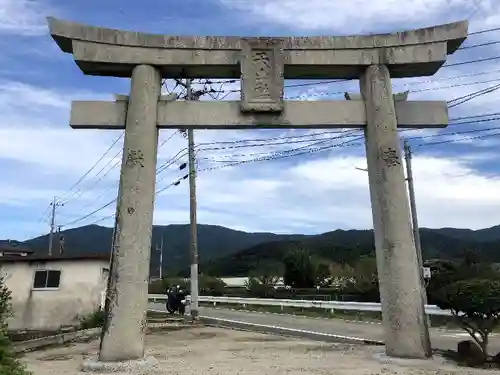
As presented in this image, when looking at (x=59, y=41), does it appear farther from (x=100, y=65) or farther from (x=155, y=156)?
(x=155, y=156)

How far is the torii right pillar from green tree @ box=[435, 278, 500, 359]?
0.60m

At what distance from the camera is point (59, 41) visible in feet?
31.6

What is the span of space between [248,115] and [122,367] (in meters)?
5.12

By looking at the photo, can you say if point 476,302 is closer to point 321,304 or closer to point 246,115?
point 246,115

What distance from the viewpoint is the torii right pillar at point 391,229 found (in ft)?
28.6

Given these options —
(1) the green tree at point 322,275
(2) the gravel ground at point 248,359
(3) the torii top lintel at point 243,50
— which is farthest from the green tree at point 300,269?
(3) the torii top lintel at point 243,50

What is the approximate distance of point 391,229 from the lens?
908 cm

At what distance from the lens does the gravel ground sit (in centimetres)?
785

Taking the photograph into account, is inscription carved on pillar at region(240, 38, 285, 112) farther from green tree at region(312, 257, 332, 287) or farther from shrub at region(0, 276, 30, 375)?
green tree at region(312, 257, 332, 287)

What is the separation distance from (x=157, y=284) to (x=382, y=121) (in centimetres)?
3934

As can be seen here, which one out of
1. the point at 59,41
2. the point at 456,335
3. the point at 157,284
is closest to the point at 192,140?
the point at 59,41

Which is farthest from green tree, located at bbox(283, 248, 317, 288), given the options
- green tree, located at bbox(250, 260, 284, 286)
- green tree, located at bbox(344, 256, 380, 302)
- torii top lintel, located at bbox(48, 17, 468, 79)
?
torii top lintel, located at bbox(48, 17, 468, 79)

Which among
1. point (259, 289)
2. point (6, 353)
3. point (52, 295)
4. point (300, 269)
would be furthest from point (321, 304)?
point (6, 353)

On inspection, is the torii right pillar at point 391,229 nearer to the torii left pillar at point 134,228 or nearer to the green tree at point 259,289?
the torii left pillar at point 134,228
